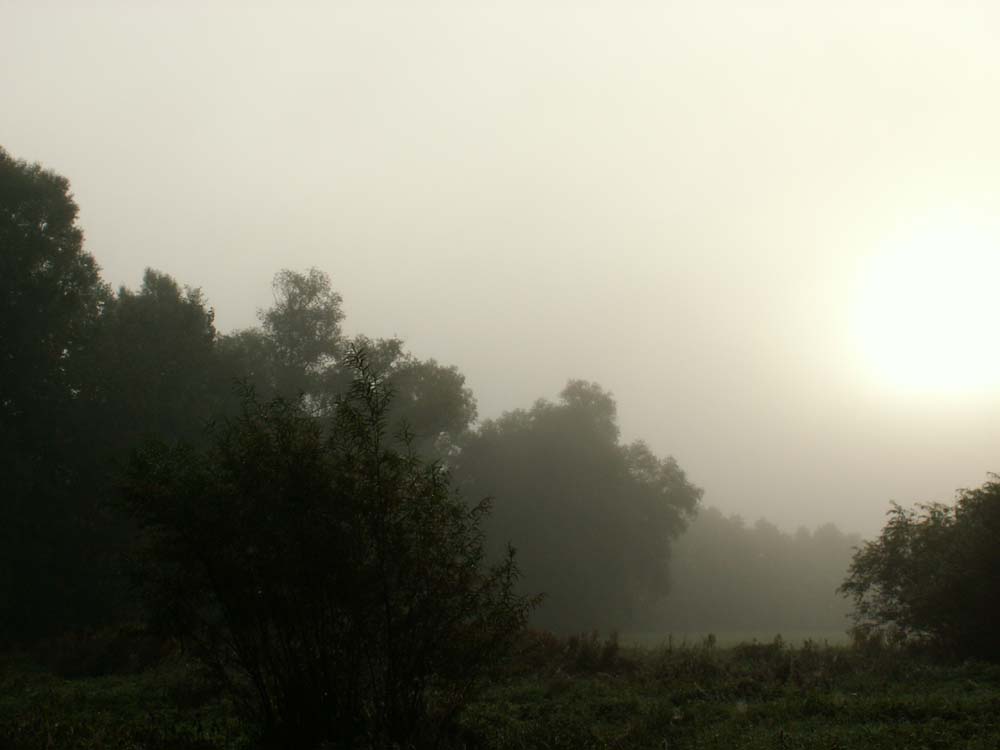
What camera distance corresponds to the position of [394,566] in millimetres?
11422

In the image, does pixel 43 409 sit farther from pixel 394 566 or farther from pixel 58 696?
pixel 394 566

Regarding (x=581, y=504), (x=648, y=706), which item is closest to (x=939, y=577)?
(x=648, y=706)

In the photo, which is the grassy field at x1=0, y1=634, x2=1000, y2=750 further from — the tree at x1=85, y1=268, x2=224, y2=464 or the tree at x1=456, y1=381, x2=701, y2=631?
the tree at x1=456, y1=381, x2=701, y2=631

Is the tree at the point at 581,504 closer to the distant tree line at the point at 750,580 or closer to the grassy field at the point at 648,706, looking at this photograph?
the distant tree line at the point at 750,580

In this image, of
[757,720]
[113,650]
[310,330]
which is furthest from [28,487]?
[757,720]

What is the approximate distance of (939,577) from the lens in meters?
21.7

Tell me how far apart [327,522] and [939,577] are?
18.3 meters

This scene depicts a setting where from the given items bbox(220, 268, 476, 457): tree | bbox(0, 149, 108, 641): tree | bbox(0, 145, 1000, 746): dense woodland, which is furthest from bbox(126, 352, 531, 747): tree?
bbox(220, 268, 476, 457): tree

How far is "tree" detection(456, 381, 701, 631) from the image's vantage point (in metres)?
53.4

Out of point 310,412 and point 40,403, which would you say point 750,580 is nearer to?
point 40,403

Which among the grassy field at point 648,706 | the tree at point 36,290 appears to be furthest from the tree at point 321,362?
the grassy field at point 648,706

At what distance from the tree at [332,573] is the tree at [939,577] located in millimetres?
15228

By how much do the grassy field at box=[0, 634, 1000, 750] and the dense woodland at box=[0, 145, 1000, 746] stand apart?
4.70 ft

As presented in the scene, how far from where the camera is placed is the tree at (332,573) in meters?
11.4
